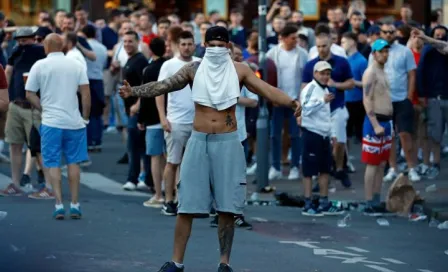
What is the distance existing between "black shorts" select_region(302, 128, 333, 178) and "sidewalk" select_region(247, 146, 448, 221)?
1.26 meters

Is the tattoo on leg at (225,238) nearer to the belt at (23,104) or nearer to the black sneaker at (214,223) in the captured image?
the black sneaker at (214,223)

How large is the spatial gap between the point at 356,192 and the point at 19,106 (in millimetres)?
4473

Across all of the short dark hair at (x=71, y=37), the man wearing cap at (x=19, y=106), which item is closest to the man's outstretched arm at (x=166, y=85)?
the man wearing cap at (x=19, y=106)

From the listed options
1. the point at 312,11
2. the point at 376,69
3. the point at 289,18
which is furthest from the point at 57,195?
the point at 312,11

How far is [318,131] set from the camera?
14.0 m

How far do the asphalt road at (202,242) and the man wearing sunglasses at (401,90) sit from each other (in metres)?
3.04

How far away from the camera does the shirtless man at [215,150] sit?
10000 mm

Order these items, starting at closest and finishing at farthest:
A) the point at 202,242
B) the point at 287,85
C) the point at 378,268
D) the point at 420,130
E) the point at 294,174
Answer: the point at 378,268 < the point at 202,242 < the point at 294,174 < the point at 287,85 < the point at 420,130

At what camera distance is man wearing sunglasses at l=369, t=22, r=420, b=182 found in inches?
674

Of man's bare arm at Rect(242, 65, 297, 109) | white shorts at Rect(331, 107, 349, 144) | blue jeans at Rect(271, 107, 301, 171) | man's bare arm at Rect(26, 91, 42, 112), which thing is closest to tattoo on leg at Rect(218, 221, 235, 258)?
man's bare arm at Rect(242, 65, 297, 109)

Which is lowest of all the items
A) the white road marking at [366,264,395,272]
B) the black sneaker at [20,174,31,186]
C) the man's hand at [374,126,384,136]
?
the black sneaker at [20,174,31,186]

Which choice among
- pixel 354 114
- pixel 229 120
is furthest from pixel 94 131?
pixel 229 120

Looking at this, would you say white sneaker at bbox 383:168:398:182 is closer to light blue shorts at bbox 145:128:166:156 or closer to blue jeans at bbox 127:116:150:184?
blue jeans at bbox 127:116:150:184

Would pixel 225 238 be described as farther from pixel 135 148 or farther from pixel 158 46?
pixel 135 148
